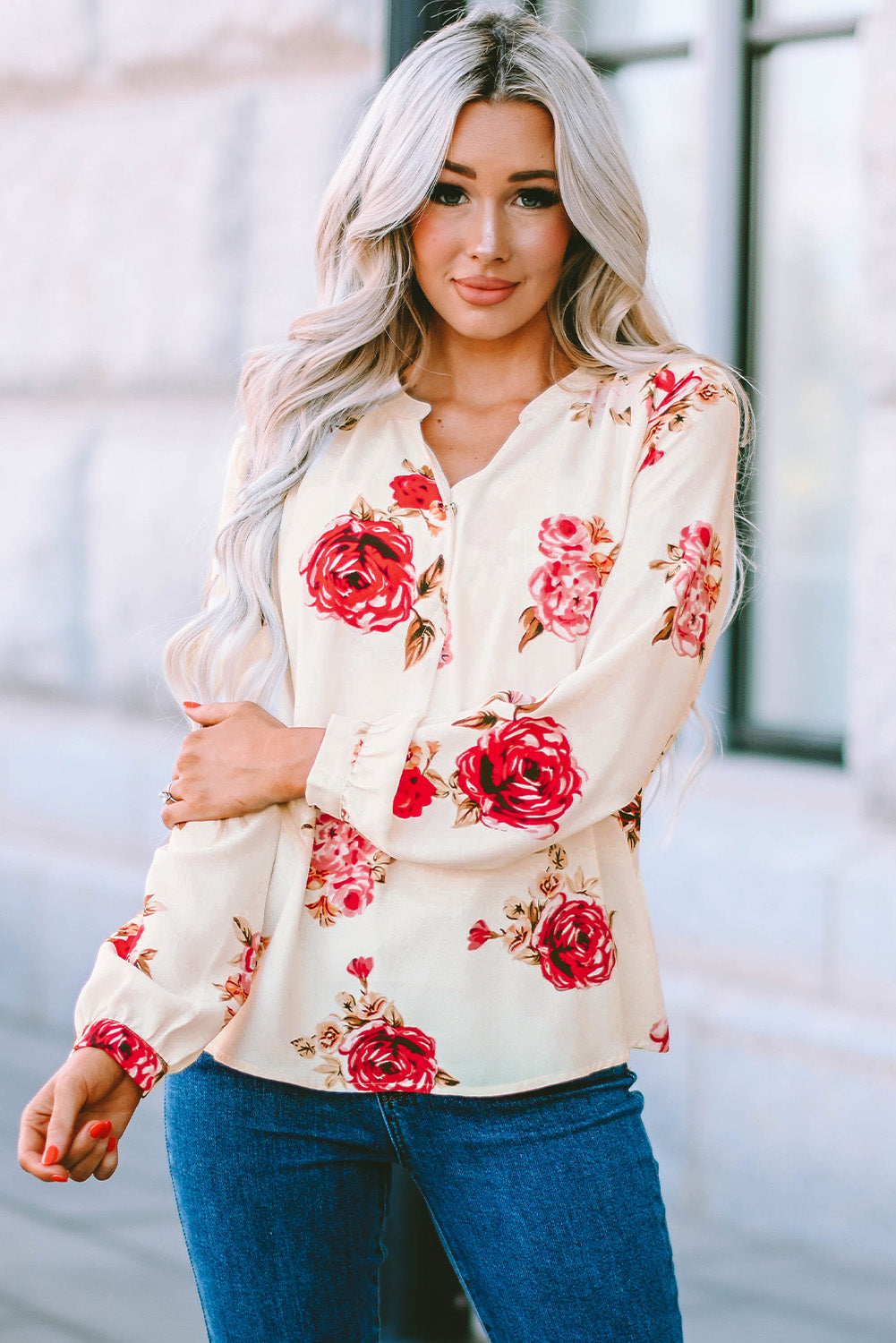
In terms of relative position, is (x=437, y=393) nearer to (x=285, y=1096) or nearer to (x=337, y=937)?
(x=337, y=937)

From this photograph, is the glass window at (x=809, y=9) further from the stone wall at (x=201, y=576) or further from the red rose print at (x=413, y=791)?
the red rose print at (x=413, y=791)

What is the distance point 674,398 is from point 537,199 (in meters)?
0.27

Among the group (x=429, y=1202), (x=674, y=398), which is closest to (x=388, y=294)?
(x=674, y=398)

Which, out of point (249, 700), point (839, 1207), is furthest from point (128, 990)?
point (839, 1207)

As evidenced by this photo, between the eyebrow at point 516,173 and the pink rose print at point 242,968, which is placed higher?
the eyebrow at point 516,173

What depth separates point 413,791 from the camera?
1.78 meters

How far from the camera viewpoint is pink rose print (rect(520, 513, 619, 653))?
6.05 feet

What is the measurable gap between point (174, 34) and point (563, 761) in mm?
3913

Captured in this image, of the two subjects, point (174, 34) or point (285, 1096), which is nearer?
point (285, 1096)

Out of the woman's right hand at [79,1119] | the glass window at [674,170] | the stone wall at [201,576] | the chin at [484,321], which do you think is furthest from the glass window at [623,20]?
the woman's right hand at [79,1119]

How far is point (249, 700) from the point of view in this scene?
1.97 metres

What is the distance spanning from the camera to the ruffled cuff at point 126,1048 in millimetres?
1787

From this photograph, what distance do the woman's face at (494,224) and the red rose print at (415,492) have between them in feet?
0.54

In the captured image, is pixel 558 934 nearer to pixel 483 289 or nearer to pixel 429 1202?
pixel 429 1202
